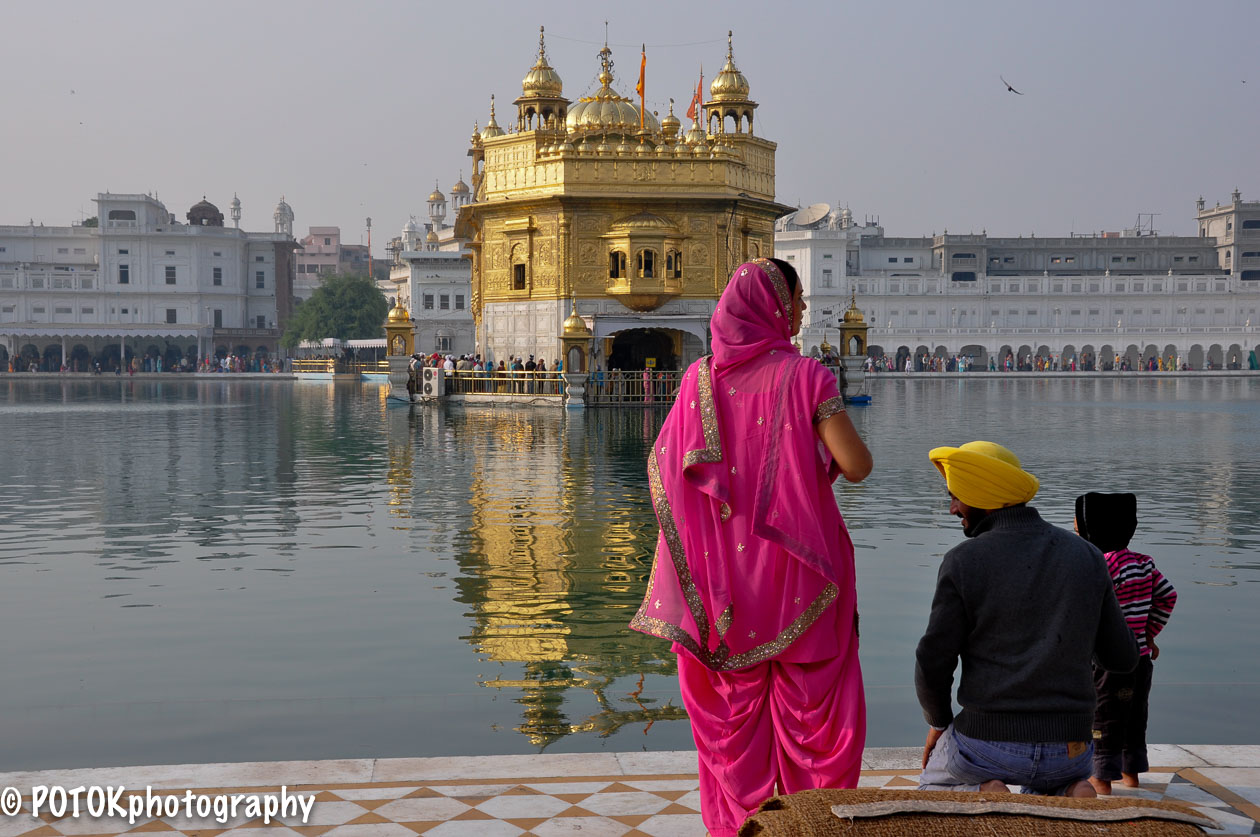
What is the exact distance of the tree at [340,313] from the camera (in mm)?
76250

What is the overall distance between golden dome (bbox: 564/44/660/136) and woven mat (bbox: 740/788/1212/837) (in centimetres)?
3803

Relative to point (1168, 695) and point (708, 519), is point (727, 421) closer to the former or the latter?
point (708, 519)

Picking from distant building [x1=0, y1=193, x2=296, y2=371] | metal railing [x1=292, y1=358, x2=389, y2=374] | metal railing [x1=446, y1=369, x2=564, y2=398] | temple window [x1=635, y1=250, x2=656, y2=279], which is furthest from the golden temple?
distant building [x1=0, y1=193, x2=296, y2=371]

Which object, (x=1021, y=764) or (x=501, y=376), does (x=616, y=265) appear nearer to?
(x=501, y=376)

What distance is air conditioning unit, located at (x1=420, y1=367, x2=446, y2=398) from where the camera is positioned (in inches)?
1378

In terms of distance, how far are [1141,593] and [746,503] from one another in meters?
1.30

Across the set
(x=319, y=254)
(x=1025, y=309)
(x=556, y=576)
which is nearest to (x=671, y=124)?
(x=556, y=576)

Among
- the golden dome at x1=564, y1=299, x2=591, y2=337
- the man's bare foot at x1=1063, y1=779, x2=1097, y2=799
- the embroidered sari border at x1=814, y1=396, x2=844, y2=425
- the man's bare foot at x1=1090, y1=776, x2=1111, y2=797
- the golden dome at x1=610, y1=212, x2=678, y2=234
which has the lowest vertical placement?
the man's bare foot at x1=1090, y1=776, x2=1111, y2=797

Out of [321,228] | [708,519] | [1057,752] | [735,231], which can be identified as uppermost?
[321,228]

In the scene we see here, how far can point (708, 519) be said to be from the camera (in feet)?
12.3

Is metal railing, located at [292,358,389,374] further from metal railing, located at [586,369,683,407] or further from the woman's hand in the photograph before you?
the woman's hand

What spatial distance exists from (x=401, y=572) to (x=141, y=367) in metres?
74.2

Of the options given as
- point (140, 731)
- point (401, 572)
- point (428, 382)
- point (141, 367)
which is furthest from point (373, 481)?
point (141, 367)

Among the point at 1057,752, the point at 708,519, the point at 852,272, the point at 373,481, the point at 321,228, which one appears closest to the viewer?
the point at 1057,752
